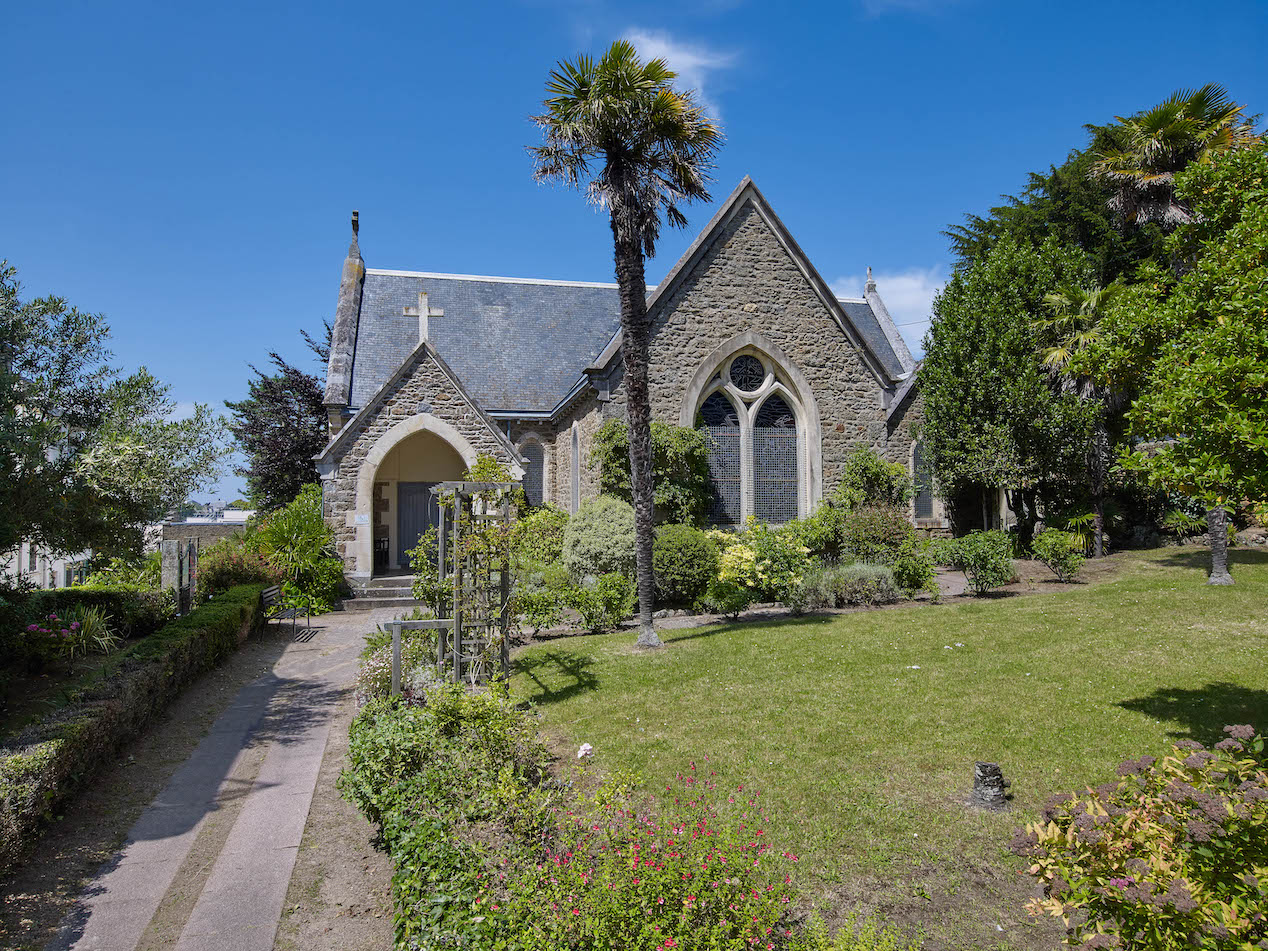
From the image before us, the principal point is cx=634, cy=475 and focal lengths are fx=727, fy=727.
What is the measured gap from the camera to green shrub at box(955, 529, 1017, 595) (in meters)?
14.5

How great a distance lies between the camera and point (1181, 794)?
3297 millimetres

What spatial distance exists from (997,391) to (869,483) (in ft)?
14.3

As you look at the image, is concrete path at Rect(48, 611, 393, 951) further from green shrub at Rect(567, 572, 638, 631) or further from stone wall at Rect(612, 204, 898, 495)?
stone wall at Rect(612, 204, 898, 495)

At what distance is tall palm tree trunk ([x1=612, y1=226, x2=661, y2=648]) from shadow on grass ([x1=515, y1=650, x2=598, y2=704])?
130 cm

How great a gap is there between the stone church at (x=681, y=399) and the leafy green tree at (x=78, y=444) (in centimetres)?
799

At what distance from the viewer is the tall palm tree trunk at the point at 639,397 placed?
1147 cm

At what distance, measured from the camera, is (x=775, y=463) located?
60.3ft

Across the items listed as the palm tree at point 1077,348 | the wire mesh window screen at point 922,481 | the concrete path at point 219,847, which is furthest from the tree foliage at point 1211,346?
the palm tree at point 1077,348

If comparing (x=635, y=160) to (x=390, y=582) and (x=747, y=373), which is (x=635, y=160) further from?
Result: (x=390, y=582)

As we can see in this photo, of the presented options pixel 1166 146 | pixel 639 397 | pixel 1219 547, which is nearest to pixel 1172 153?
pixel 1166 146

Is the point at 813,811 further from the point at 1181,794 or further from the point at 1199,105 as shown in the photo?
Result: the point at 1199,105

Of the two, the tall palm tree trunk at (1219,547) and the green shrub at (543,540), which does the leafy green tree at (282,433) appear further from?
the tall palm tree trunk at (1219,547)

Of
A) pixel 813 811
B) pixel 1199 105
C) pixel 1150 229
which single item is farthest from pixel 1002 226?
pixel 813 811

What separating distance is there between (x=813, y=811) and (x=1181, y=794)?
2.71 m
